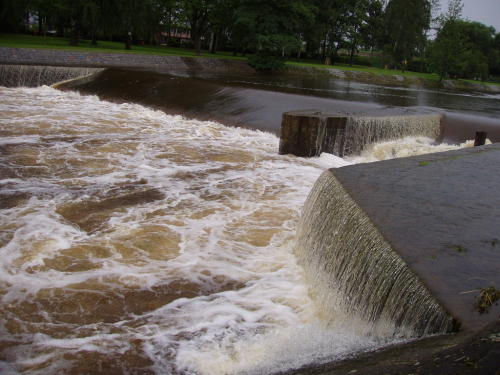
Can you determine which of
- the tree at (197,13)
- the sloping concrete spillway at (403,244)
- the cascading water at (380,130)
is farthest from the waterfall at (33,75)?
the sloping concrete spillway at (403,244)

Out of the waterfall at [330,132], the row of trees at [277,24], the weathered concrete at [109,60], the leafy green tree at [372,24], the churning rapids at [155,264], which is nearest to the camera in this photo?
the churning rapids at [155,264]

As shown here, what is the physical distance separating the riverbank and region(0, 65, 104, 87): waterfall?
10.3ft

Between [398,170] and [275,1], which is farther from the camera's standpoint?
[275,1]

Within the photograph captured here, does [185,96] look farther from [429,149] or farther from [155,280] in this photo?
[155,280]

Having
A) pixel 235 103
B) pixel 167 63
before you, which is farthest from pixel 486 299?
pixel 167 63

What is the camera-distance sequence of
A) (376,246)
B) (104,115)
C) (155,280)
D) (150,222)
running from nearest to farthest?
1. (376,246)
2. (155,280)
3. (150,222)
4. (104,115)

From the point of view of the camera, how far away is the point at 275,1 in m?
31.4

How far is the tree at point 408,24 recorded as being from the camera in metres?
45.5

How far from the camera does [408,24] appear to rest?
46000 millimetres

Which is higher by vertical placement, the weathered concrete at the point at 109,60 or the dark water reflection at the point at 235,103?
the weathered concrete at the point at 109,60

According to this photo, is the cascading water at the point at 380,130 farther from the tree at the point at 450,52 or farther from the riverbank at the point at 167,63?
the tree at the point at 450,52

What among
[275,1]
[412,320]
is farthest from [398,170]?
[275,1]

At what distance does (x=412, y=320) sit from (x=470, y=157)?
411 centimetres

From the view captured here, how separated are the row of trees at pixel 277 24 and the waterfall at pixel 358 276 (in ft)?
90.6
